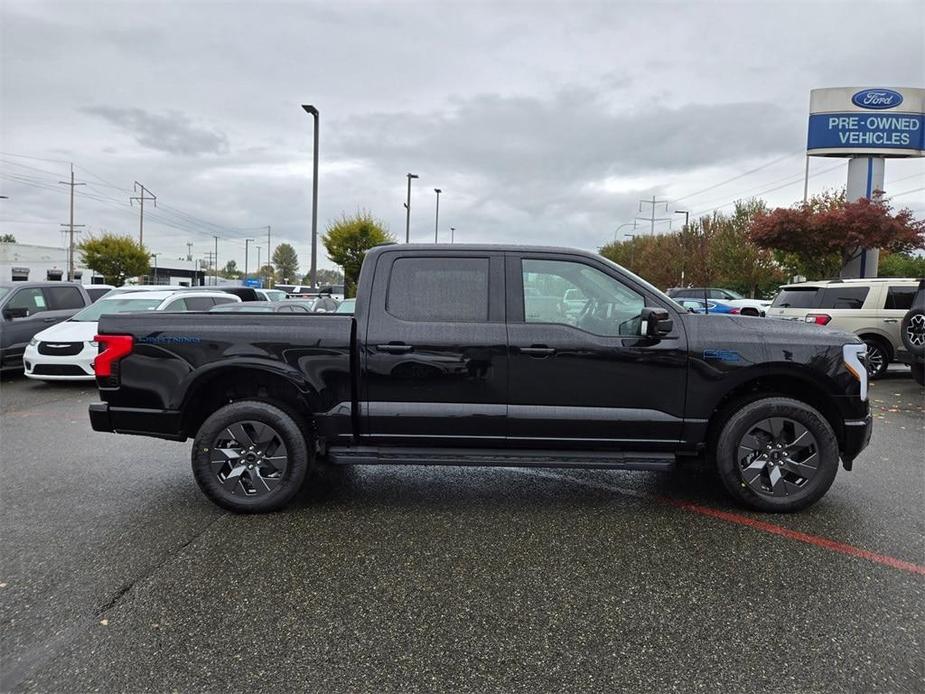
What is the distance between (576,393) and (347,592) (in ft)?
6.45

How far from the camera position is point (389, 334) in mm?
4230


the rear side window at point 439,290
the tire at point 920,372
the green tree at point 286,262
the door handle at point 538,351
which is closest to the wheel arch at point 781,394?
the door handle at point 538,351

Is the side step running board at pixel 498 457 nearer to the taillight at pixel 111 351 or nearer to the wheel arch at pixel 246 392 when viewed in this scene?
the wheel arch at pixel 246 392

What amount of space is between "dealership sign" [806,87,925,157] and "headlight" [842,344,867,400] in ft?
72.1

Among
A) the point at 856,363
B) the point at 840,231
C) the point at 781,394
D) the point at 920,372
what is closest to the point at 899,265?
the point at 840,231

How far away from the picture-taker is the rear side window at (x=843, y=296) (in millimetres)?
11023

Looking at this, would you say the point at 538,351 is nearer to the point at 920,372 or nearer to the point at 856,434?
the point at 856,434

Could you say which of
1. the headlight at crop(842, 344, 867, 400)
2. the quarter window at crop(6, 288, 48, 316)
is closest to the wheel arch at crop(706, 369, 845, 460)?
the headlight at crop(842, 344, 867, 400)

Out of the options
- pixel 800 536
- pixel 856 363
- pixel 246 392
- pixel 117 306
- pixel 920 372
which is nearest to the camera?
pixel 800 536

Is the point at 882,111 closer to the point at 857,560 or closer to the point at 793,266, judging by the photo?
the point at 793,266

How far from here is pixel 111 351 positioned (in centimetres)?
434

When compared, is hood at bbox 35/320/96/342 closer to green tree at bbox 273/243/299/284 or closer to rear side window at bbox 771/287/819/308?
rear side window at bbox 771/287/819/308

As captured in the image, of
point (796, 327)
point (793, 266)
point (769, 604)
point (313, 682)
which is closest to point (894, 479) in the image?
point (796, 327)

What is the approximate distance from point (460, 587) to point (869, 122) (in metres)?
25.3
